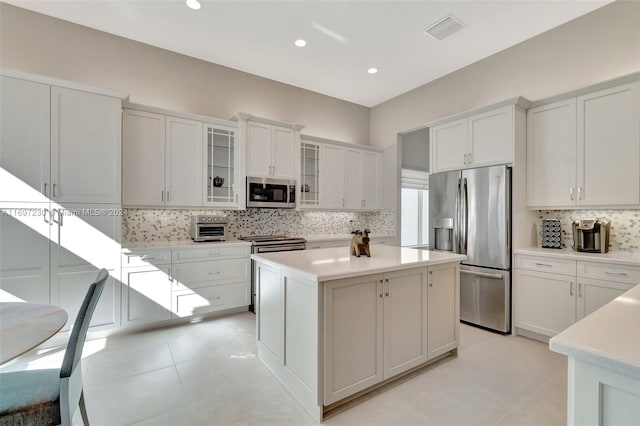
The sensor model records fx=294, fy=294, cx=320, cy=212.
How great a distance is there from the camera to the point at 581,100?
9.70 feet

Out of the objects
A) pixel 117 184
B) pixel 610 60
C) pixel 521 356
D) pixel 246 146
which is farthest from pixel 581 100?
pixel 117 184

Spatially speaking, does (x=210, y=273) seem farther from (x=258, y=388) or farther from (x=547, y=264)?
(x=547, y=264)

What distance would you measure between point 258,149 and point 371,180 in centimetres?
225

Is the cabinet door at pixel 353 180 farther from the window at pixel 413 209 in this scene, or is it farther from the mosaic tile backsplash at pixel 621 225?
the mosaic tile backsplash at pixel 621 225

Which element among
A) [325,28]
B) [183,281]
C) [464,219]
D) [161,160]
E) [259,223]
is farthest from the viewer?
[259,223]

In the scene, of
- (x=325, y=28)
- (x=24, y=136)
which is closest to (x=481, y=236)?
(x=325, y=28)

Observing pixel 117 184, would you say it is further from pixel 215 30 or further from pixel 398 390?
pixel 398 390

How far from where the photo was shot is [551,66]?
131 inches

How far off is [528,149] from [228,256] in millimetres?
3761

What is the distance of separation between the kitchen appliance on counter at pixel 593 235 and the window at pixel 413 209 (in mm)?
2904

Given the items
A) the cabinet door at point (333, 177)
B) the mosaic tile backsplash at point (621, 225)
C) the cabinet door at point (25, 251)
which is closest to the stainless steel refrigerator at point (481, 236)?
the mosaic tile backsplash at point (621, 225)

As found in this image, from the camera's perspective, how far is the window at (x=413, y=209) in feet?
19.2

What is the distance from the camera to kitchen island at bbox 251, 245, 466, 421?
187 cm

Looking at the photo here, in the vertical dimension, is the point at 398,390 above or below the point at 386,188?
below
